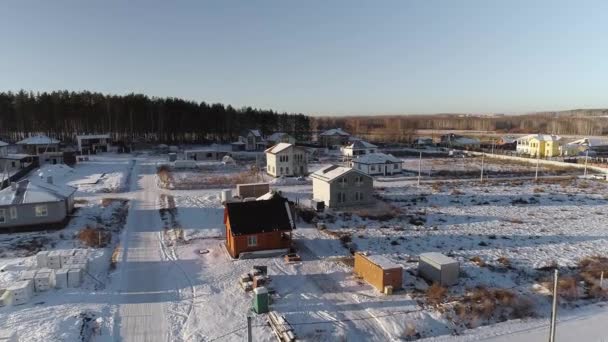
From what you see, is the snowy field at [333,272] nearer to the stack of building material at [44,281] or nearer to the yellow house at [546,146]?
the stack of building material at [44,281]

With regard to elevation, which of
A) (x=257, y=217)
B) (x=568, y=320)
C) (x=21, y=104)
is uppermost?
(x=21, y=104)

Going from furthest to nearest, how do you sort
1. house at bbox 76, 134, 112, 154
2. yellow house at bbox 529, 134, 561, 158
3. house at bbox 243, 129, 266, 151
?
house at bbox 243, 129, 266, 151 < yellow house at bbox 529, 134, 561, 158 < house at bbox 76, 134, 112, 154

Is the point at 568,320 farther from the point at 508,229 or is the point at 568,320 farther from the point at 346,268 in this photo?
the point at 508,229

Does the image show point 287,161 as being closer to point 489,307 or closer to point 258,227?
point 258,227

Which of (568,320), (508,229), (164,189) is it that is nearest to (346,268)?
(568,320)

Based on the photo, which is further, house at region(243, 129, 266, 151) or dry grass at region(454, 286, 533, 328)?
house at region(243, 129, 266, 151)

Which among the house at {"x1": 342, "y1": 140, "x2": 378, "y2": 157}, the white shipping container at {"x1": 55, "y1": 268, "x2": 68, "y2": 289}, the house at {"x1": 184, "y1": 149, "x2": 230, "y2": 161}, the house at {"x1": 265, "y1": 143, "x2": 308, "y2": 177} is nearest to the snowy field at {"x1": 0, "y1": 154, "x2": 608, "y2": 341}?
the white shipping container at {"x1": 55, "y1": 268, "x2": 68, "y2": 289}

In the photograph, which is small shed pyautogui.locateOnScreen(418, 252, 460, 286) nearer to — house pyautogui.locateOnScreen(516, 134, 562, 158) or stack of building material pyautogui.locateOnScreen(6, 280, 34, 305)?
stack of building material pyautogui.locateOnScreen(6, 280, 34, 305)

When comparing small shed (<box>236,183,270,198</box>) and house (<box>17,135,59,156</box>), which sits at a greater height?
house (<box>17,135,59,156</box>)
